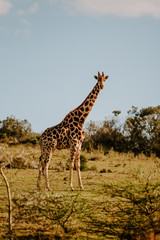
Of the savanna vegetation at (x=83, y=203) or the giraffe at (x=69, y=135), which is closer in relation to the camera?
the savanna vegetation at (x=83, y=203)

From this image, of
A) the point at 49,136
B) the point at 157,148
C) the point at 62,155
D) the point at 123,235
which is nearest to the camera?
the point at 123,235

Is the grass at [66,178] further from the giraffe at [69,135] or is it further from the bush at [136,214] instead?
the giraffe at [69,135]

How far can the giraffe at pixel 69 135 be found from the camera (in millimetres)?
9625

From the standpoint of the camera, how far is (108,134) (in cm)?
3067

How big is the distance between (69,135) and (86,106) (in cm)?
116

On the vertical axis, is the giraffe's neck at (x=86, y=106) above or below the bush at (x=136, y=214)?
above

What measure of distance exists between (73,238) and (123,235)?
65 cm

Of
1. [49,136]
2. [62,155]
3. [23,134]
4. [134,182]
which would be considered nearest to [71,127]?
[49,136]

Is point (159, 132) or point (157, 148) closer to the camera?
point (157, 148)

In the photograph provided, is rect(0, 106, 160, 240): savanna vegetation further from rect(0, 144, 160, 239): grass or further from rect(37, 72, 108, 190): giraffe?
rect(37, 72, 108, 190): giraffe

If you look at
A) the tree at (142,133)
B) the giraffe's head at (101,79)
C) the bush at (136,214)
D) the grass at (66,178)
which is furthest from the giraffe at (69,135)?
the tree at (142,133)

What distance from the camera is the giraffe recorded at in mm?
9625

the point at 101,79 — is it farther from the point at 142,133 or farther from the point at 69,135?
the point at 142,133

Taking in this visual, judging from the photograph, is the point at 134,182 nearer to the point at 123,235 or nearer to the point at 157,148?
the point at 123,235
